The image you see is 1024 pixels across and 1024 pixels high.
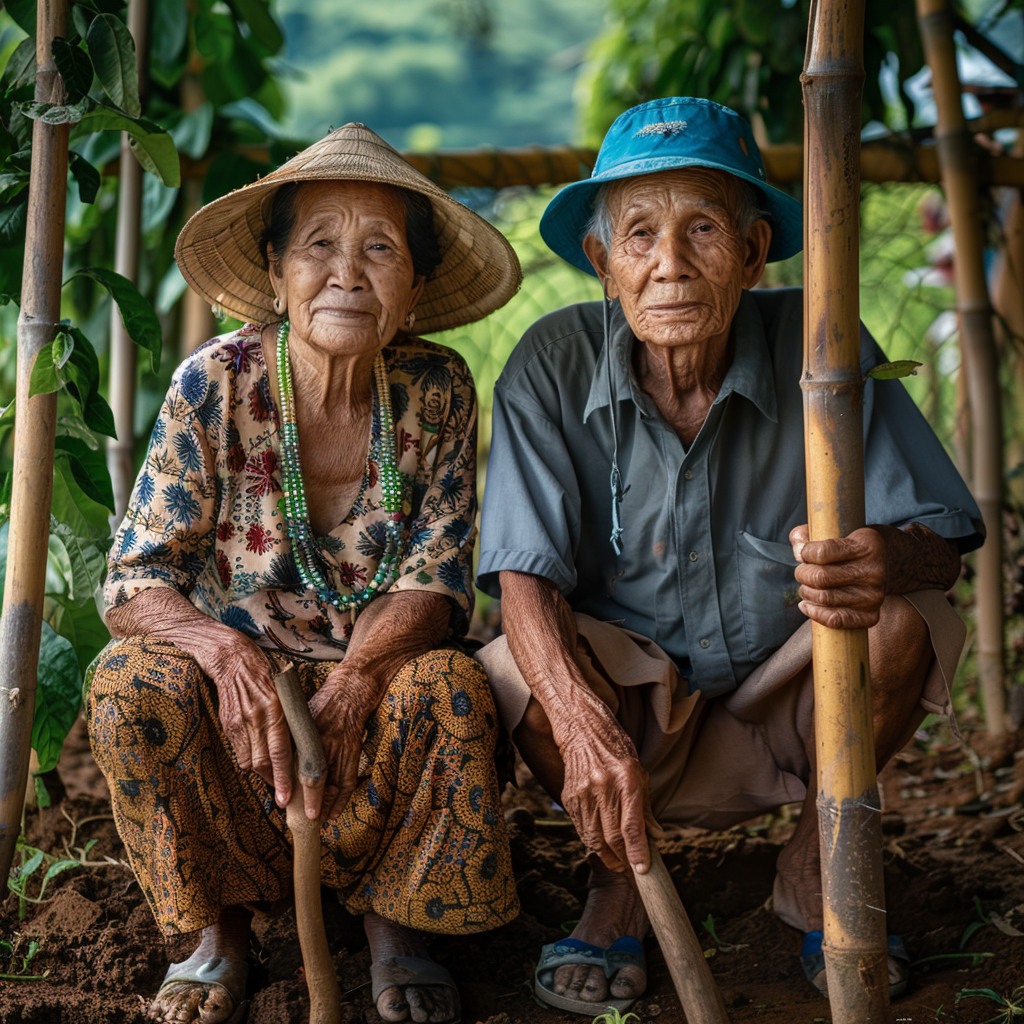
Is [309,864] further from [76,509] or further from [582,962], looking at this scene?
[76,509]

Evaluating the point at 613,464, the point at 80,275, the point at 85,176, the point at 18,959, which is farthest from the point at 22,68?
the point at 18,959

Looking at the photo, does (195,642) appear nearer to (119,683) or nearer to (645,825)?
(119,683)

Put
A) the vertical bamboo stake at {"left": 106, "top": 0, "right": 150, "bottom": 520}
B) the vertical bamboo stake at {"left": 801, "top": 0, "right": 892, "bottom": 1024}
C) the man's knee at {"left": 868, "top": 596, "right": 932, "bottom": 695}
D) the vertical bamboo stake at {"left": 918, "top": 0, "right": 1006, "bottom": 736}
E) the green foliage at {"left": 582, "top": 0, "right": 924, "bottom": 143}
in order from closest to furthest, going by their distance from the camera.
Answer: the vertical bamboo stake at {"left": 801, "top": 0, "right": 892, "bottom": 1024}, the man's knee at {"left": 868, "top": 596, "right": 932, "bottom": 695}, the vertical bamboo stake at {"left": 106, "top": 0, "right": 150, "bottom": 520}, the vertical bamboo stake at {"left": 918, "top": 0, "right": 1006, "bottom": 736}, the green foliage at {"left": 582, "top": 0, "right": 924, "bottom": 143}

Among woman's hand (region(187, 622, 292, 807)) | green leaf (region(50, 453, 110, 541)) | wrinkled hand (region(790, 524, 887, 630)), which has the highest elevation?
green leaf (region(50, 453, 110, 541))

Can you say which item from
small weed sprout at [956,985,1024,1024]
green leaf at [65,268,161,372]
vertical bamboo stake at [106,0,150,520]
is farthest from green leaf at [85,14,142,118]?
small weed sprout at [956,985,1024,1024]

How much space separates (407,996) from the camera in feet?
6.11

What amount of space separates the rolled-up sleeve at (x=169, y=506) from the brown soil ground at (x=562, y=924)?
0.63 meters

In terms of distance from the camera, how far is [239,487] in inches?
83.0

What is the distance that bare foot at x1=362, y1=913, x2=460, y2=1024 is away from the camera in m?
1.83

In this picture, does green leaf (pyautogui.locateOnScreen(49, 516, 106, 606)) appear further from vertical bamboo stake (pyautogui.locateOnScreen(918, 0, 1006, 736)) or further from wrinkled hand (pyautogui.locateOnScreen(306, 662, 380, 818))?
vertical bamboo stake (pyautogui.locateOnScreen(918, 0, 1006, 736))

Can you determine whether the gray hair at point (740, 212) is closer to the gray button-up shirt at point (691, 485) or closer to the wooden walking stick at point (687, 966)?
the gray button-up shirt at point (691, 485)

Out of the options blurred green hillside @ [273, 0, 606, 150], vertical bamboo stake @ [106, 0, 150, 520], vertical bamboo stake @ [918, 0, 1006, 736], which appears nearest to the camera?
vertical bamboo stake @ [106, 0, 150, 520]

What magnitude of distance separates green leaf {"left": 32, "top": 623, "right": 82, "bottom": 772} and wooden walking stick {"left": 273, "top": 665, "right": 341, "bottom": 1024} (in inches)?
24.5

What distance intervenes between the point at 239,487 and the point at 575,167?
61.1 inches
